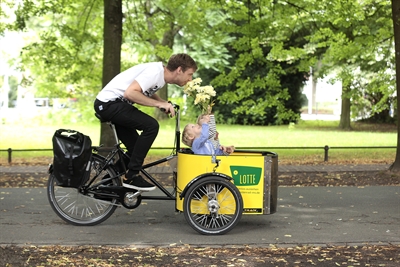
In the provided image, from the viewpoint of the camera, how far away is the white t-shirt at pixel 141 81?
272 inches

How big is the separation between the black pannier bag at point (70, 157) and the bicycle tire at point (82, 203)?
275 millimetres

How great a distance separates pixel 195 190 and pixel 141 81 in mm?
1149

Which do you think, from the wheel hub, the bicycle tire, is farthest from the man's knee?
the wheel hub

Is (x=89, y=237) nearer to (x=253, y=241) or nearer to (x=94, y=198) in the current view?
(x=94, y=198)

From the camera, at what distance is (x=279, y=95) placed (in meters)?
16.3

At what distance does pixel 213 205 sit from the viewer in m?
6.82

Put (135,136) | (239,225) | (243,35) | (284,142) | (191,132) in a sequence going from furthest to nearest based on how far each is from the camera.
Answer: (284,142) < (243,35) < (239,225) < (135,136) < (191,132)

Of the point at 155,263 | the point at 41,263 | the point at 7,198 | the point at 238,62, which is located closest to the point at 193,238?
the point at 155,263

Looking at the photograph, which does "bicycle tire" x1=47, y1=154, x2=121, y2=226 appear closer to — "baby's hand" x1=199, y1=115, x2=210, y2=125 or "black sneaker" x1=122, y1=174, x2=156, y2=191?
"black sneaker" x1=122, y1=174, x2=156, y2=191

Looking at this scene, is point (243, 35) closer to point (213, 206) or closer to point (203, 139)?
point (203, 139)

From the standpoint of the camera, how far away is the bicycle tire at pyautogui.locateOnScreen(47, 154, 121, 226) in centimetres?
724

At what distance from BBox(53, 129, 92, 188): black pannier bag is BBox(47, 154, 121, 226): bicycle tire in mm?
275

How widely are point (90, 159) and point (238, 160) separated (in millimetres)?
1422

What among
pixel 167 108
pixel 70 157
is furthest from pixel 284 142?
pixel 70 157
